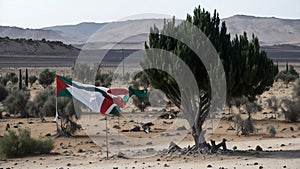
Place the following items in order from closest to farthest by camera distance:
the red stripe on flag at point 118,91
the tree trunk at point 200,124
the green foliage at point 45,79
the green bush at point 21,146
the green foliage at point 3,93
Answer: the tree trunk at point 200,124, the green bush at point 21,146, the red stripe on flag at point 118,91, the green foliage at point 3,93, the green foliage at point 45,79

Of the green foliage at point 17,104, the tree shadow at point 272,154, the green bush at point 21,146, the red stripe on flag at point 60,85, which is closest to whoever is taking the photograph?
the tree shadow at point 272,154

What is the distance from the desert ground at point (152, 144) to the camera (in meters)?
16.8

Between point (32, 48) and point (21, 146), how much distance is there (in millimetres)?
118405

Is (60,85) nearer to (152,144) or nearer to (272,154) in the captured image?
(152,144)

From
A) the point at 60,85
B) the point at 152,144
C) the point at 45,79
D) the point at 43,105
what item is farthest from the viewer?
the point at 45,79

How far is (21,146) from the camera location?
19656 millimetres

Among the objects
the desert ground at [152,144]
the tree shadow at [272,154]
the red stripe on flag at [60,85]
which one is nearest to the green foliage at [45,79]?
the desert ground at [152,144]

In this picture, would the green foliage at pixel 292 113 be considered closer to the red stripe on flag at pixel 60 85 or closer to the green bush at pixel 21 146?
the green bush at pixel 21 146

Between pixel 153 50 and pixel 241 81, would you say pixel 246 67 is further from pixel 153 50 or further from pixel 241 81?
pixel 153 50

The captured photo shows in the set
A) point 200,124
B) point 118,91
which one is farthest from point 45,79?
point 200,124

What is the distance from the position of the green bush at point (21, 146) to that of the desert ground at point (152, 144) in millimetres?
452

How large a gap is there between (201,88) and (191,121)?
1.36 meters

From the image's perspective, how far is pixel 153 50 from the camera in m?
19.0

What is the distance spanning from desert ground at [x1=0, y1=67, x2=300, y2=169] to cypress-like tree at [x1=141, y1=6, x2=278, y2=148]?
2.08 meters
